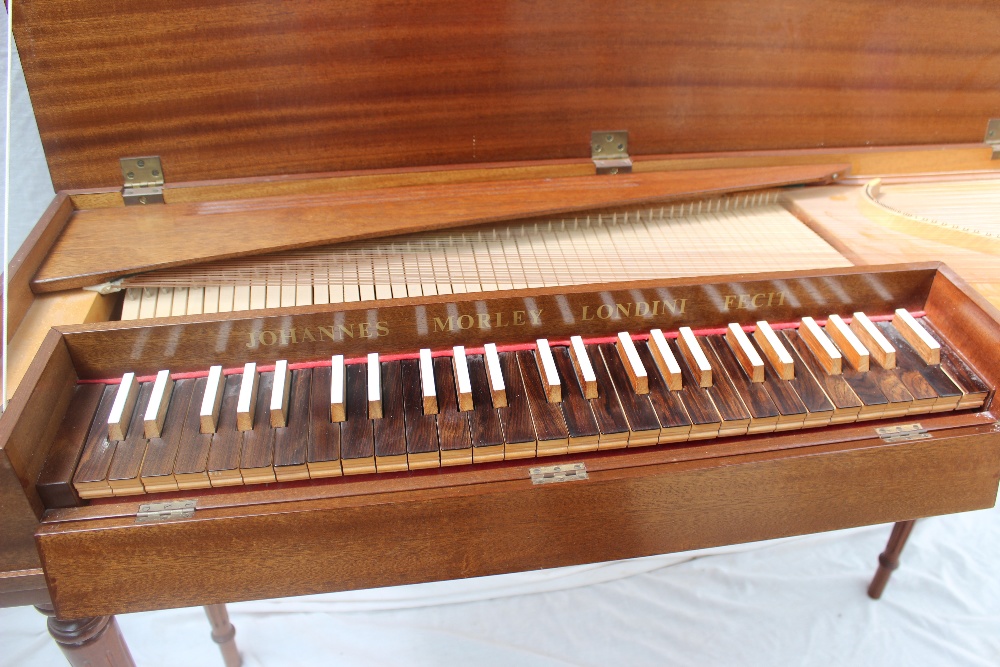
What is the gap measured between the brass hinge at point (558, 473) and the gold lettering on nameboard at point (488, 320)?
0.26 metres

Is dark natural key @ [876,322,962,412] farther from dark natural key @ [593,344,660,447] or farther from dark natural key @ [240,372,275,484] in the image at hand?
dark natural key @ [240,372,275,484]

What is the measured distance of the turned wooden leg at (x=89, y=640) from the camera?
135cm

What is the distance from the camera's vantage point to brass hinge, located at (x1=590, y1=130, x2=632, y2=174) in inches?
73.3

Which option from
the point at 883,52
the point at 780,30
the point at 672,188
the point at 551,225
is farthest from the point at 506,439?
the point at 883,52

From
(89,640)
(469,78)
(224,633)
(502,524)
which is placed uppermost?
(469,78)

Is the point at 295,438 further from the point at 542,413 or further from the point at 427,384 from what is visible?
the point at 542,413

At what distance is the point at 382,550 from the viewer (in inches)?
50.4

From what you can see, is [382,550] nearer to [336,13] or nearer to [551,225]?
[551,225]

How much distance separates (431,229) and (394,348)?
32cm

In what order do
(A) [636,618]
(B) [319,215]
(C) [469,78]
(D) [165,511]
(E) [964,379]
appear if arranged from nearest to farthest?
(D) [165,511]
(E) [964,379]
(B) [319,215]
(C) [469,78]
(A) [636,618]

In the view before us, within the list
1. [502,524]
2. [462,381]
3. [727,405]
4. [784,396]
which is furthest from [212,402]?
[784,396]

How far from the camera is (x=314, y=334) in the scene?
1.36m

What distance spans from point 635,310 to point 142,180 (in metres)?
1.08

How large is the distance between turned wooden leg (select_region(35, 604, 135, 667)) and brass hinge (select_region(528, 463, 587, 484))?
775mm
